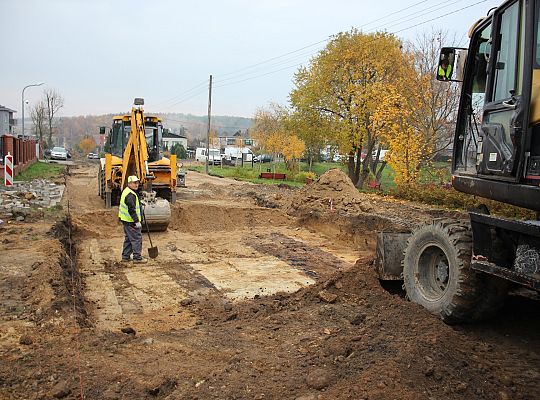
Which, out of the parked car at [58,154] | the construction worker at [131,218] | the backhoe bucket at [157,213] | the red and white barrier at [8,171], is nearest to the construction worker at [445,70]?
the construction worker at [131,218]

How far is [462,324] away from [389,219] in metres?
8.29

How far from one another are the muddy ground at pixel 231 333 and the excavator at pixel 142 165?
2.41m

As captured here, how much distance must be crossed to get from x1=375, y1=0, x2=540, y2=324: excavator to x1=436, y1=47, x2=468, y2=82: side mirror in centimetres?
1

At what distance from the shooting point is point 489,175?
15.8ft

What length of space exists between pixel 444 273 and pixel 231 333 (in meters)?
2.43

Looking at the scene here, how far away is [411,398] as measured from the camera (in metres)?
3.68

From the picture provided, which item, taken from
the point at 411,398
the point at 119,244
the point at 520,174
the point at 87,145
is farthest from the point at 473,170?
the point at 87,145

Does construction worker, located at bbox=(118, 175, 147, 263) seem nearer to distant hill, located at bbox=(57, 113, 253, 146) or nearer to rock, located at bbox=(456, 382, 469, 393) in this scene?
rock, located at bbox=(456, 382, 469, 393)

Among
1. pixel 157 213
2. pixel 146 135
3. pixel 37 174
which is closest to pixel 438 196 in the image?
pixel 157 213

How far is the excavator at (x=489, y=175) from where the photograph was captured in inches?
166

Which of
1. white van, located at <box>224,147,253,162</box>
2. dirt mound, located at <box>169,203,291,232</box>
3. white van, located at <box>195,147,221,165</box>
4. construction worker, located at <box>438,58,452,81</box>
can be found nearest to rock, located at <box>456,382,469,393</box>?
construction worker, located at <box>438,58,452,81</box>

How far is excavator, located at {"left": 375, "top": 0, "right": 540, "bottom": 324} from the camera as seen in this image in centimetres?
422

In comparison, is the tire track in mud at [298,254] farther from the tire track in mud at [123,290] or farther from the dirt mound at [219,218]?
the tire track in mud at [123,290]

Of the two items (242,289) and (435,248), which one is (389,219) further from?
(435,248)
